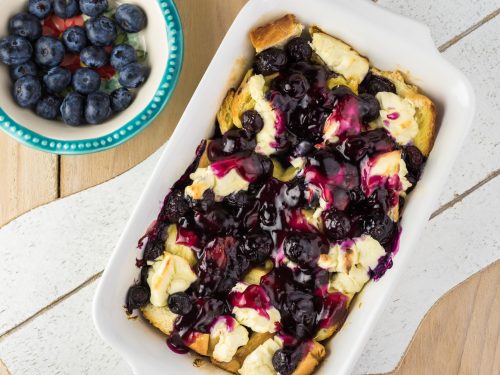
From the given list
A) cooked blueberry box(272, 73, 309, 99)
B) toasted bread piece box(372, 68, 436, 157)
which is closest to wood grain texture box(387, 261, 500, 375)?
toasted bread piece box(372, 68, 436, 157)

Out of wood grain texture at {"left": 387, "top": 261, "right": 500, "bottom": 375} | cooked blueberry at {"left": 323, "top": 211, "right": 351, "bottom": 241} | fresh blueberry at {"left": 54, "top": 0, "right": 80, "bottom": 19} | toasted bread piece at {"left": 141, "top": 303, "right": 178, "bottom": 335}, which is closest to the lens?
cooked blueberry at {"left": 323, "top": 211, "right": 351, "bottom": 241}

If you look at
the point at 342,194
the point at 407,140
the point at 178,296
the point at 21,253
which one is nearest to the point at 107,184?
the point at 21,253

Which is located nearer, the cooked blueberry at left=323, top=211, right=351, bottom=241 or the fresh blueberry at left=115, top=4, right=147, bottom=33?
the cooked blueberry at left=323, top=211, right=351, bottom=241

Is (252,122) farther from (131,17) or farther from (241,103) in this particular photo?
(131,17)

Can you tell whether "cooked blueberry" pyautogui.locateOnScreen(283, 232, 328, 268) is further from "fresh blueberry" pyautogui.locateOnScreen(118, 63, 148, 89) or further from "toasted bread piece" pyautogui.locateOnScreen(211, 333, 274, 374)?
"fresh blueberry" pyautogui.locateOnScreen(118, 63, 148, 89)

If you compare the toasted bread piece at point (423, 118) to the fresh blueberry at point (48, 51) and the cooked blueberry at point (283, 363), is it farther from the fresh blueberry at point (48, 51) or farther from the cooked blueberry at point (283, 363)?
the fresh blueberry at point (48, 51)

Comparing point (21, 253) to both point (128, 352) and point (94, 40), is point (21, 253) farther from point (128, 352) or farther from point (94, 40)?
point (94, 40)

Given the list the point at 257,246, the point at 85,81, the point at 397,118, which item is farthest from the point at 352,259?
Answer: the point at 85,81
